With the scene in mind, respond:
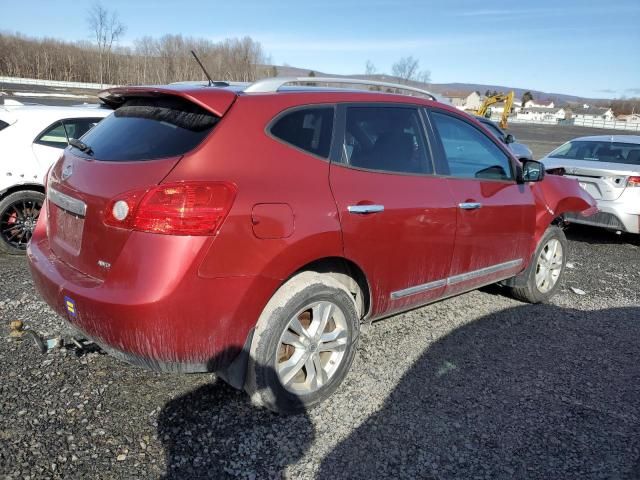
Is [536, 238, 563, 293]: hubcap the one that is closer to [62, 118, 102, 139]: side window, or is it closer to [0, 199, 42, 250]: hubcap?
[62, 118, 102, 139]: side window

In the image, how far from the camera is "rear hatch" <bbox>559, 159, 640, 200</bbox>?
7.14 metres

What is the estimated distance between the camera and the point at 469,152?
4.14 m

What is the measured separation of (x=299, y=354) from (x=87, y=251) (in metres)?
1.25

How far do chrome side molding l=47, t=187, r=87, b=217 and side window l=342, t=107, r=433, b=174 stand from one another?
1.44 m

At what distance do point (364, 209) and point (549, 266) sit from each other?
2817 mm

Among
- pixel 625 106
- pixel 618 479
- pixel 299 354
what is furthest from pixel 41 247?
pixel 625 106

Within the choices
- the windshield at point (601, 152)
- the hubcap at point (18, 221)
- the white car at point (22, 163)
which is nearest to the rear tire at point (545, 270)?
the windshield at point (601, 152)

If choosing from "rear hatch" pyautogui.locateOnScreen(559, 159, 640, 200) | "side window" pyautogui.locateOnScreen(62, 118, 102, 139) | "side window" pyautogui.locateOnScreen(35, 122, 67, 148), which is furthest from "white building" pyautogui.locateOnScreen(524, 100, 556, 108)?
"side window" pyautogui.locateOnScreen(35, 122, 67, 148)

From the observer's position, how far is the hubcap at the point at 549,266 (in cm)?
503

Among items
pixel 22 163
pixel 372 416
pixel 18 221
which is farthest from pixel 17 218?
pixel 372 416

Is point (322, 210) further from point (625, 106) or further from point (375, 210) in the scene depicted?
point (625, 106)

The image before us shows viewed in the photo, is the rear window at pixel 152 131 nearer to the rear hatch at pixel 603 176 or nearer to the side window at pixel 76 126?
the side window at pixel 76 126

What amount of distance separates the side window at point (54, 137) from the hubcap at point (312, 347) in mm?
4372

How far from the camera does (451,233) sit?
372 centimetres
